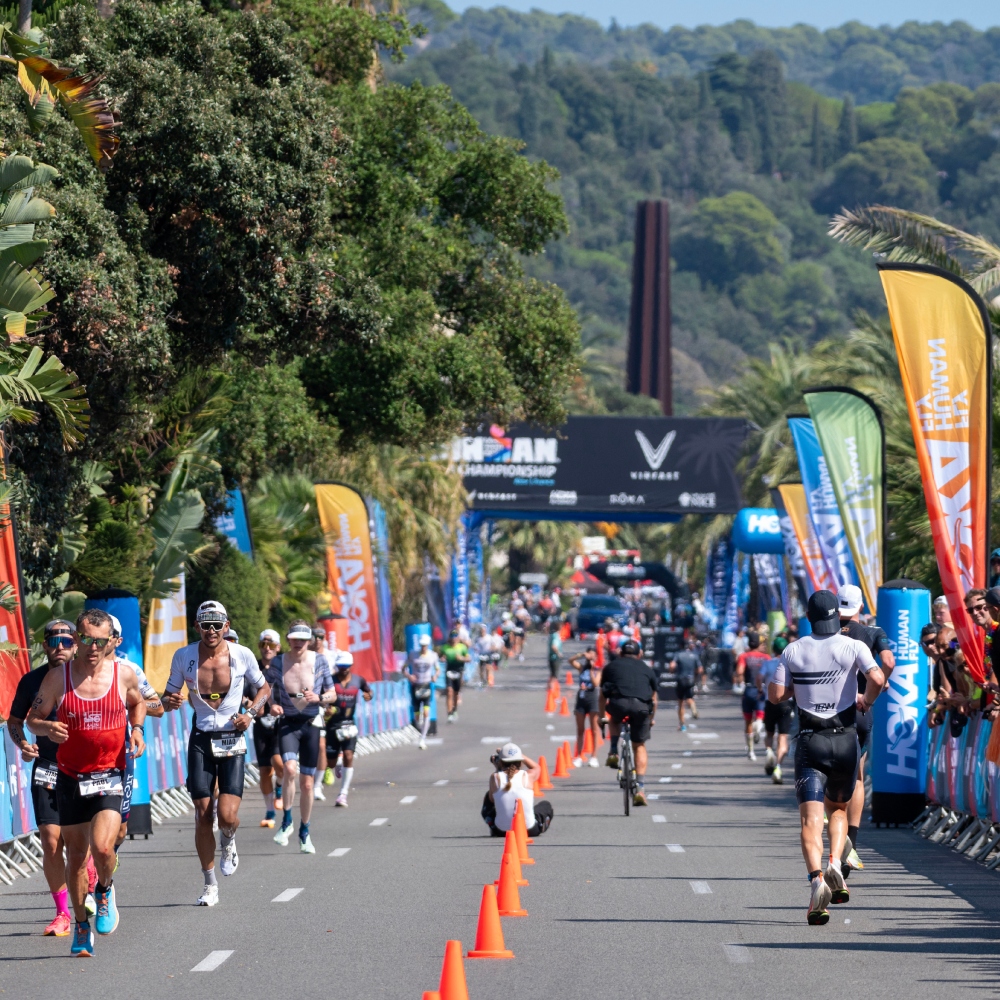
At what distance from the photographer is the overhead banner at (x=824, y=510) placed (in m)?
22.8

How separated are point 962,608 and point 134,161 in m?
9.22

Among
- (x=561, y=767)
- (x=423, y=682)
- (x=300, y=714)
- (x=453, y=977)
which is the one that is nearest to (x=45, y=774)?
(x=453, y=977)

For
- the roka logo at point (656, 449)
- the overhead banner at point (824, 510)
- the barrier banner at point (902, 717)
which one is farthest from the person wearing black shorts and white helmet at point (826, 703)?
the roka logo at point (656, 449)

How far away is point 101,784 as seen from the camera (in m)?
10.5

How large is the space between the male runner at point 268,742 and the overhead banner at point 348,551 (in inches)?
404

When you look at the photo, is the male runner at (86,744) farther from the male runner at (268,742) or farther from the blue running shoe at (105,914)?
the male runner at (268,742)

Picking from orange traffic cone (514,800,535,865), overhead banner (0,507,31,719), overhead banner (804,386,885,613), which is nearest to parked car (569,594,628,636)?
overhead banner (804,386,885,613)

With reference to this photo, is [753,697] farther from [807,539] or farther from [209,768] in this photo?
[209,768]

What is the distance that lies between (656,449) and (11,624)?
3945 centimetres

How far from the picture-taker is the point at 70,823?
413 inches

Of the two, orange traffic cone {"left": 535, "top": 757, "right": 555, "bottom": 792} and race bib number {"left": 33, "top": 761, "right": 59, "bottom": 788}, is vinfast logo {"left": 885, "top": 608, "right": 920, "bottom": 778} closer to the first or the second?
orange traffic cone {"left": 535, "top": 757, "right": 555, "bottom": 792}

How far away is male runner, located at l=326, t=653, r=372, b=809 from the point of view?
2109cm

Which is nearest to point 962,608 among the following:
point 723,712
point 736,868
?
point 736,868

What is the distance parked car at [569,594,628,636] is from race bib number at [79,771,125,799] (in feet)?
246
